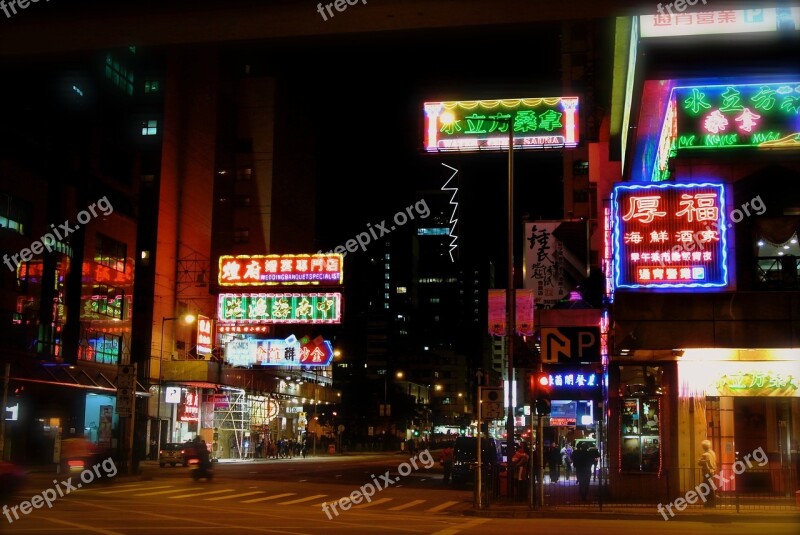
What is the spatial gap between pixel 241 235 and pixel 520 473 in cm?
4929

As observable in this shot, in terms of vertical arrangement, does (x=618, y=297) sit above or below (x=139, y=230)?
below

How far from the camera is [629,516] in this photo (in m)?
21.5

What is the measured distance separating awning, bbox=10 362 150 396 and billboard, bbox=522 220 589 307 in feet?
62.9

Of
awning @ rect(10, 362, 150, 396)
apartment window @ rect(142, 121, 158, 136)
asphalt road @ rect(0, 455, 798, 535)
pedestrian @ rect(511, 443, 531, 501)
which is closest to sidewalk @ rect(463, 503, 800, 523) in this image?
asphalt road @ rect(0, 455, 798, 535)

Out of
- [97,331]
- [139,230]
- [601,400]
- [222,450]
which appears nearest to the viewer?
[601,400]

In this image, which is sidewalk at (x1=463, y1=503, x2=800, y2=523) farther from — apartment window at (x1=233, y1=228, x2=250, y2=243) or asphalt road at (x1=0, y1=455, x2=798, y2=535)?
apartment window at (x1=233, y1=228, x2=250, y2=243)

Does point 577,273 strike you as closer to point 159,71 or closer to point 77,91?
point 77,91

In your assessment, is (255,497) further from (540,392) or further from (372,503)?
(540,392)

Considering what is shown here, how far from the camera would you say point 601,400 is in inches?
1204

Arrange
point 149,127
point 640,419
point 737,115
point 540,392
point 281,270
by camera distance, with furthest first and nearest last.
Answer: point 149,127 → point 281,270 → point 640,419 → point 737,115 → point 540,392

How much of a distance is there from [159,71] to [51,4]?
Result: 177 feet

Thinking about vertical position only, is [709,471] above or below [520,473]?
above

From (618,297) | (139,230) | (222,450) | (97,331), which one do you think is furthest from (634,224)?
(222,450)

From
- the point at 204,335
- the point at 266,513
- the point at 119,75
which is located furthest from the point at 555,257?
the point at 119,75
